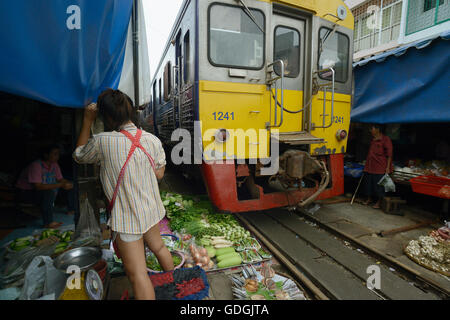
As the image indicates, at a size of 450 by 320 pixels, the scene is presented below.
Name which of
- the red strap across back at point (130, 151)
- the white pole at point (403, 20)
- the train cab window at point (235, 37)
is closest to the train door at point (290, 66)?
the train cab window at point (235, 37)

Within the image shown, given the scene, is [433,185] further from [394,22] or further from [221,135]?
[394,22]

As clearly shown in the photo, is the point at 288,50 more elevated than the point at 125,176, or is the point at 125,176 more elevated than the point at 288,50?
the point at 288,50

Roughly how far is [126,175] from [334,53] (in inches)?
176

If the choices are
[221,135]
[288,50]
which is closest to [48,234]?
[221,135]

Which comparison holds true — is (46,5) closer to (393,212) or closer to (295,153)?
(295,153)

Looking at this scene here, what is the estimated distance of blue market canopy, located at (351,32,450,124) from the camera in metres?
4.36

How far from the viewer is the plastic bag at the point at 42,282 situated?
85.6 inches

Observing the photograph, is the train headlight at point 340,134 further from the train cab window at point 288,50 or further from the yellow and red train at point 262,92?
the train cab window at point 288,50

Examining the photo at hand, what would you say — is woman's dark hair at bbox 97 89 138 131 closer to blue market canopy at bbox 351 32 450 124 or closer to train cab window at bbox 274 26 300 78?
train cab window at bbox 274 26 300 78

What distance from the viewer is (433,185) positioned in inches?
173

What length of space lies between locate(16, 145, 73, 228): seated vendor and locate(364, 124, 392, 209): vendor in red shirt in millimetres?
5947

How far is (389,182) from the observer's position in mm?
5105

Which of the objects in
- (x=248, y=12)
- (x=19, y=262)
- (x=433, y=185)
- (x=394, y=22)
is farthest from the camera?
(x=394, y=22)
